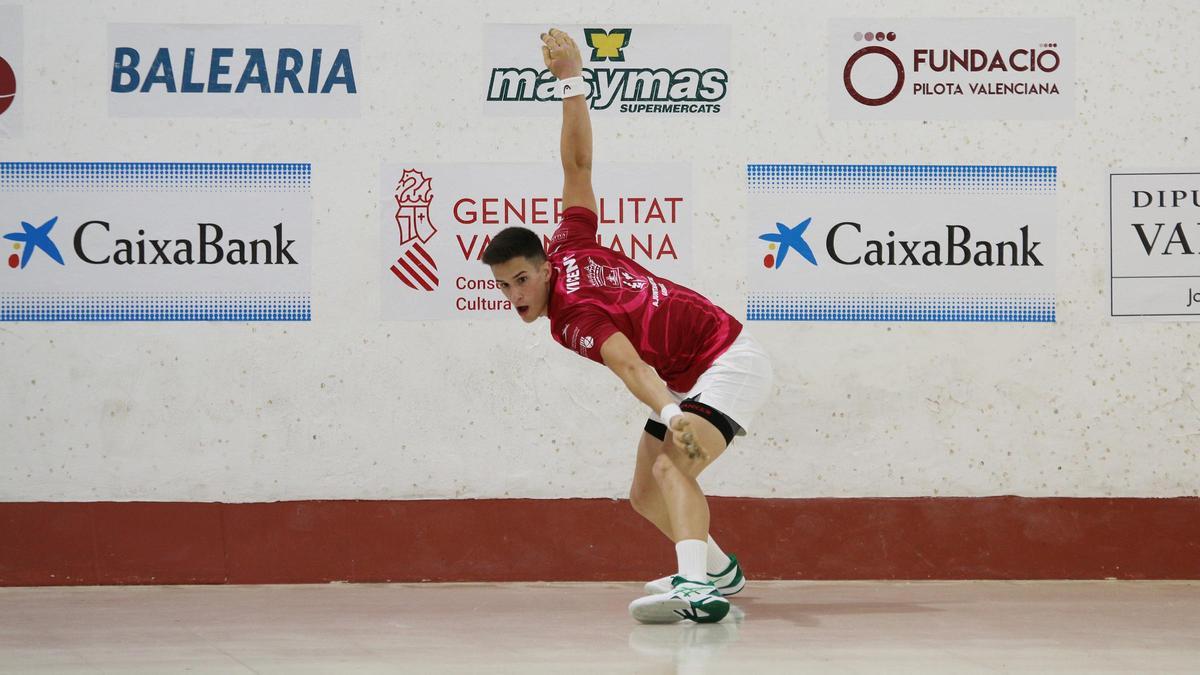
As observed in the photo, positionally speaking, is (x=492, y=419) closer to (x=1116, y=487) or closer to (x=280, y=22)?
(x=280, y=22)

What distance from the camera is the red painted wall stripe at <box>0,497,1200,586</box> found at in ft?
17.4

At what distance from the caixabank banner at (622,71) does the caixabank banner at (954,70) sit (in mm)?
499

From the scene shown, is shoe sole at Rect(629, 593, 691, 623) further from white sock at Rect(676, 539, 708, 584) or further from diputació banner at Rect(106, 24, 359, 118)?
diputació banner at Rect(106, 24, 359, 118)

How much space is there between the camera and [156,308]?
5.35m

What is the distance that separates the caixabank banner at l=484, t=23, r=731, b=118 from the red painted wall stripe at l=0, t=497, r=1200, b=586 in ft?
5.11

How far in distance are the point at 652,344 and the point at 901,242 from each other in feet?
4.83

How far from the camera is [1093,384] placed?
538cm

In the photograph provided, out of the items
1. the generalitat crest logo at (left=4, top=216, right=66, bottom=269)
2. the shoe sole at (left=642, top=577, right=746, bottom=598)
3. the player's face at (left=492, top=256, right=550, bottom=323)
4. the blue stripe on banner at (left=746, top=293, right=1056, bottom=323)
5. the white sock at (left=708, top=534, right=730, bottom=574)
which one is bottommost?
the shoe sole at (left=642, top=577, right=746, bottom=598)

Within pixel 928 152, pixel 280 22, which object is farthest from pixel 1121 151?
pixel 280 22

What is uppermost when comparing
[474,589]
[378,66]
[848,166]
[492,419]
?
[378,66]

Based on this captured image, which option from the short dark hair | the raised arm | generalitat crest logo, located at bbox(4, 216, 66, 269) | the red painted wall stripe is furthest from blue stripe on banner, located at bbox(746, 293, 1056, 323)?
generalitat crest logo, located at bbox(4, 216, 66, 269)

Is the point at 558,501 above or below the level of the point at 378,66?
below

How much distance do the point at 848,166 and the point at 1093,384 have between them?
1284 mm

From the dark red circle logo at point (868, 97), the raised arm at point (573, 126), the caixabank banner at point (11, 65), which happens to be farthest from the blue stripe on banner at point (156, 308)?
the dark red circle logo at point (868, 97)
